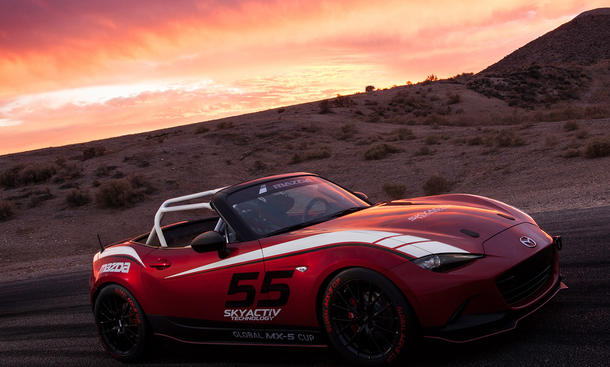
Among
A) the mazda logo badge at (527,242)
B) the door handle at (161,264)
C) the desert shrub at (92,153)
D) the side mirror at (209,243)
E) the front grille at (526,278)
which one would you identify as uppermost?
the desert shrub at (92,153)

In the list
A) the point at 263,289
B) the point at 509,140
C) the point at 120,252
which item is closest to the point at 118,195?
the point at 509,140

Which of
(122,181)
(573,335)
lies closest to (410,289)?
(573,335)

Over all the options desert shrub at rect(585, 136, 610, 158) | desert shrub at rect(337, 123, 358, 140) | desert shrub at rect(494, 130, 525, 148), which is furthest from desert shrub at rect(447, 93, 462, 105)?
desert shrub at rect(585, 136, 610, 158)

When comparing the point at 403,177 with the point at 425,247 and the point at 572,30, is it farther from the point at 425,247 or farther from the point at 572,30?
the point at 572,30

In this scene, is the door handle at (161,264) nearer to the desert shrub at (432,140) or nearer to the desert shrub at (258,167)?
the desert shrub at (258,167)

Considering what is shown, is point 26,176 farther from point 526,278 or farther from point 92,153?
point 526,278

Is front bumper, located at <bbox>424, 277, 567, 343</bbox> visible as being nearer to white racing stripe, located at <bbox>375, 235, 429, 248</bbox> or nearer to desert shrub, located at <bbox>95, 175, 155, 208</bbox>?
white racing stripe, located at <bbox>375, 235, 429, 248</bbox>

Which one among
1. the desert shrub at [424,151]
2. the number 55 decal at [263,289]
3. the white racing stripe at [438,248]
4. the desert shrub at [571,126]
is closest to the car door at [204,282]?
the number 55 decal at [263,289]

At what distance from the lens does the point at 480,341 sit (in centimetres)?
448

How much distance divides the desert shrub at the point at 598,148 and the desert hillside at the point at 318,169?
28 millimetres

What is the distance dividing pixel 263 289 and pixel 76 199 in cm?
2203

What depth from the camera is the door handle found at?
5293 millimetres

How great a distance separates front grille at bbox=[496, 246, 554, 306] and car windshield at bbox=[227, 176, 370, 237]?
5.71 ft

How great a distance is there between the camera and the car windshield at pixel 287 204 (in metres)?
5.14
